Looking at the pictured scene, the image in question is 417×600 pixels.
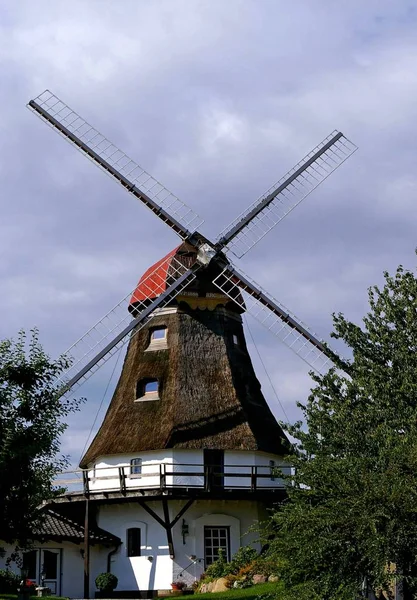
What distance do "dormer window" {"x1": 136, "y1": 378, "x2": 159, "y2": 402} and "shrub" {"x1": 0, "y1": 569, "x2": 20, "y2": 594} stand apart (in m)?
8.70

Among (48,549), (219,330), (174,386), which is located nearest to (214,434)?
(174,386)

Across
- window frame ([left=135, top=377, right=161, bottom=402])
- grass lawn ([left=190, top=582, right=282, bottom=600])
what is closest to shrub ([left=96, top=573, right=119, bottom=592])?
grass lawn ([left=190, top=582, right=282, bottom=600])

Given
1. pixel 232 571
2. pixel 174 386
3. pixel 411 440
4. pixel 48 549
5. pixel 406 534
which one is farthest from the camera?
pixel 174 386

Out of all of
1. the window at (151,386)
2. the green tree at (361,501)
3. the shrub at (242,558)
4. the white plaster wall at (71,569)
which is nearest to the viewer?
the green tree at (361,501)

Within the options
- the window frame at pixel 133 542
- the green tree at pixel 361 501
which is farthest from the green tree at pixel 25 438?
the window frame at pixel 133 542

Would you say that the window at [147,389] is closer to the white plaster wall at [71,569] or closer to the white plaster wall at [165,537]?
the white plaster wall at [165,537]

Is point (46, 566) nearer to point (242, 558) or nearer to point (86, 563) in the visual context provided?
point (86, 563)

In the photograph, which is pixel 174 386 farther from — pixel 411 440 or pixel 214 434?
pixel 411 440

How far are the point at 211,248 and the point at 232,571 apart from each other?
12085 mm

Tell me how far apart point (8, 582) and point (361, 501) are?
13.8 m

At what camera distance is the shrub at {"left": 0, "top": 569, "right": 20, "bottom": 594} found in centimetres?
2675

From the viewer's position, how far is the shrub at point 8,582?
26745 millimetres

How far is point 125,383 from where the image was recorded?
116 ft

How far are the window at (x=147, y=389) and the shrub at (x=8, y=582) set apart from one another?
873cm
